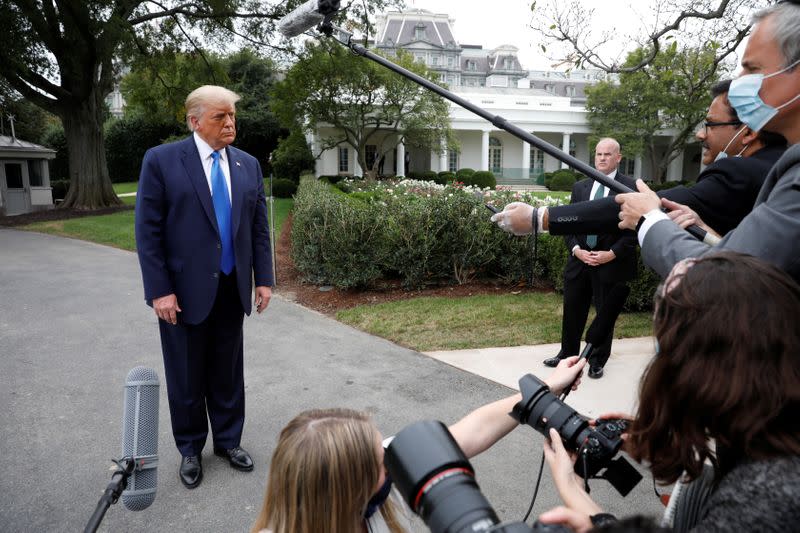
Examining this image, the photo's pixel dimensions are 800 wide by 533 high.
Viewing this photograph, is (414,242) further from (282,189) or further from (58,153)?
(58,153)

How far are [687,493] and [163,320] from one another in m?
2.87

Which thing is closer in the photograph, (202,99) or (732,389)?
(732,389)

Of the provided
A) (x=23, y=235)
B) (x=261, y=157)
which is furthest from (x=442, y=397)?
(x=261, y=157)

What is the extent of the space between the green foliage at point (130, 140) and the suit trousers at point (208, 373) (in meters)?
41.4

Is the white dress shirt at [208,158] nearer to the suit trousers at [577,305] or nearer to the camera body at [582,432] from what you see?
the camera body at [582,432]

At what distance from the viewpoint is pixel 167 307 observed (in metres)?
3.21

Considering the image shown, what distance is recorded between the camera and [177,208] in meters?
3.27

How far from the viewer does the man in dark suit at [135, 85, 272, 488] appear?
3230mm

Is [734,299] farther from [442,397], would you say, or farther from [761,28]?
[442,397]

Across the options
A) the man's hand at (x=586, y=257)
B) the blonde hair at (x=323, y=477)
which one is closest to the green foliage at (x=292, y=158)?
the man's hand at (x=586, y=257)

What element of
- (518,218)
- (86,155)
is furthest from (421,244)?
(86,155)

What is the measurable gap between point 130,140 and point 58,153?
4.76 m

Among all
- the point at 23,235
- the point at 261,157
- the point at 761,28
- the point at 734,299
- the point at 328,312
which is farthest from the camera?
the point at 261,157

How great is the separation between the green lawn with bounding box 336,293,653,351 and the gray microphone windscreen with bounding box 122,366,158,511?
4.43 metres
